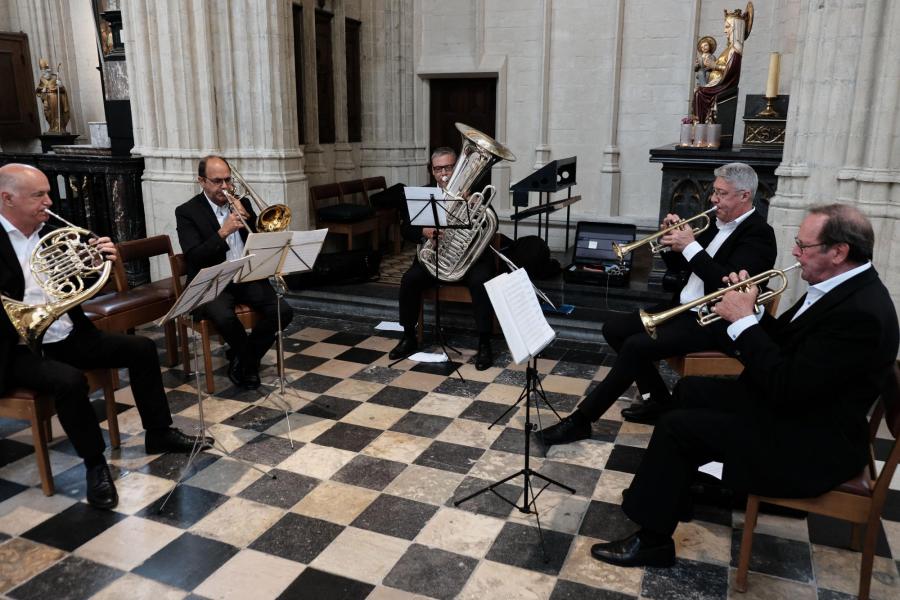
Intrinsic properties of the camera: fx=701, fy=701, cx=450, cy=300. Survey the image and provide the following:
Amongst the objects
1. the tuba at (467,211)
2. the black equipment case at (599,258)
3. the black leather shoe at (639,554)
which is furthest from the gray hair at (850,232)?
the black equipment case at (599,258)

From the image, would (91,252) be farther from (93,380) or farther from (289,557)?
(289,557)

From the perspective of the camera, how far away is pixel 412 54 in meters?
9.05

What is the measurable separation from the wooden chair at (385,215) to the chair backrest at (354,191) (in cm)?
6

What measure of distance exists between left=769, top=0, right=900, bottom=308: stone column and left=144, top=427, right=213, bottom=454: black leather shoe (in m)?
4.16

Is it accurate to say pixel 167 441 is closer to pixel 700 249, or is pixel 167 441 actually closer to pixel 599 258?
pixel 700 249

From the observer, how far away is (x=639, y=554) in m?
2.83

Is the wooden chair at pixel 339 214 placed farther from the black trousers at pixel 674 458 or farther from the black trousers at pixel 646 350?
the black trousers at pixel 674 458

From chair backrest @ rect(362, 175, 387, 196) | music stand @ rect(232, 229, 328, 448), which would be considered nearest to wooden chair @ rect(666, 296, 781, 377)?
music stand @ rect(232, 229, 328, 448)

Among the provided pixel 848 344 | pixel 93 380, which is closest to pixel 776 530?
pixel 848 344

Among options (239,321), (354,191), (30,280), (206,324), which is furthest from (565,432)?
(354,191)

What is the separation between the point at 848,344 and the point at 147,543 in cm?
288

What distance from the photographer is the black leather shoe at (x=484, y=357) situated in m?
5.07

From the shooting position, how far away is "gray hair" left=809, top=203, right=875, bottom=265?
8.19ft

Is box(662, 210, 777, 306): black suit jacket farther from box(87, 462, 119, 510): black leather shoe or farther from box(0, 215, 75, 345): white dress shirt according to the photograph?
box(0, 215, 75, 345): white dress shirt
